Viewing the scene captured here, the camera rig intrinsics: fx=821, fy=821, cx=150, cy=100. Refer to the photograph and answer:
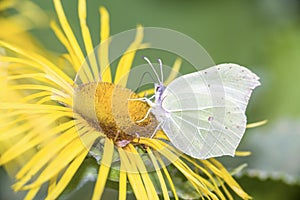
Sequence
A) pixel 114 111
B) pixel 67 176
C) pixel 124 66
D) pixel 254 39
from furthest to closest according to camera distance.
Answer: pixel 254 39 < pixel 124 66 < pixel 114 111 < pixel 67 176

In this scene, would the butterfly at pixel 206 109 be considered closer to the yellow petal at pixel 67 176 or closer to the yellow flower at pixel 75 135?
the yellow flower at pixel 75 135

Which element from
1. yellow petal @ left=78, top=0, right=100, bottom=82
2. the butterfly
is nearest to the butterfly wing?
the butterfly

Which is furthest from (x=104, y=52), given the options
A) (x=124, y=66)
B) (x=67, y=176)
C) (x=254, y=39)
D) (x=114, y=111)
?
(x=254, y=39)

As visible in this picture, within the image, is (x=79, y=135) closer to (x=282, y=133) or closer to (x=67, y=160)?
(x=67, y=160)

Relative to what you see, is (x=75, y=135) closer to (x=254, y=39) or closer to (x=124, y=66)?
(x=124, y=66)

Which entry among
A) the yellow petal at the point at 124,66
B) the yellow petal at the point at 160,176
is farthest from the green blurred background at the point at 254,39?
the yellow petal at the point at 160,176

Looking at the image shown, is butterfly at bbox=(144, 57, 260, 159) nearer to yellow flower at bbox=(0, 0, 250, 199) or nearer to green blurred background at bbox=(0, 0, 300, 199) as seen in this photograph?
yellow flower at bbox=(0, 0, 250, 199)
